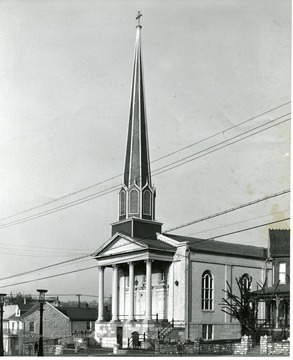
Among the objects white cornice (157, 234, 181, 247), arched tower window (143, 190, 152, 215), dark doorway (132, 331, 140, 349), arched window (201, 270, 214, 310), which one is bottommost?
dark doorway (132, 331, 140, 349)

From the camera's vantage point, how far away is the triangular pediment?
43.2 m

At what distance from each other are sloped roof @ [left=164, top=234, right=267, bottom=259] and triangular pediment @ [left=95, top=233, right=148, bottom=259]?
263cm

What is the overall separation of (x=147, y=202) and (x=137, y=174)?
2.37m

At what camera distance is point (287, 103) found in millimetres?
21656

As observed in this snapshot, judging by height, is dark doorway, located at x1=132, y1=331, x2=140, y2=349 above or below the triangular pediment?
below

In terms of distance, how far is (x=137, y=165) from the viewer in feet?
149

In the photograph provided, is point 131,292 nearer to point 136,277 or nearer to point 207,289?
point 136,277

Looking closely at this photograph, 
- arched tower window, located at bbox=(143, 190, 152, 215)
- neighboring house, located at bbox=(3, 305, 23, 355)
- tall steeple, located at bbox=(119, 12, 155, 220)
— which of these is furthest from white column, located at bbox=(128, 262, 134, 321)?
neighboring house, located at bbox=(3, 305, 23, 355)

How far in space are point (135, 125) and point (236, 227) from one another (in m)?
18.0

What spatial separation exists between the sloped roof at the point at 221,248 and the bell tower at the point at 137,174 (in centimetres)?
301

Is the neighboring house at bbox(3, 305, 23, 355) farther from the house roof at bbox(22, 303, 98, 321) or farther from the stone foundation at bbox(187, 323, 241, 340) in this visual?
the stone foundation at bbox(187, 323, 241, 340)

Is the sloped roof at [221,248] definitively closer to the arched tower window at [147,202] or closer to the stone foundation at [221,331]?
the arched tower window at [147,202]

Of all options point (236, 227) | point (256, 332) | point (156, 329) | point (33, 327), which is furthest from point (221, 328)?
point (33, 327)

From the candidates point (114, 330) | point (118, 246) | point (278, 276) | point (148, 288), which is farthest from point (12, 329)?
point (278, 276)
